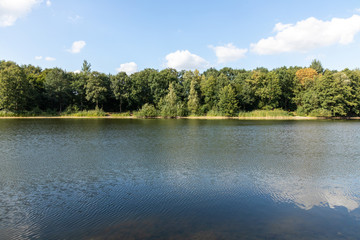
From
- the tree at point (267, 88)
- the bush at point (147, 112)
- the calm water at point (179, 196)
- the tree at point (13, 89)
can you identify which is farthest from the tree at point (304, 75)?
the tree at point (13, 89)

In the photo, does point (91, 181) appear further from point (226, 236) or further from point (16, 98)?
point (16, 98)

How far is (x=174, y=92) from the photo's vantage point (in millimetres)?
70625

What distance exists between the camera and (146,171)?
485 inches

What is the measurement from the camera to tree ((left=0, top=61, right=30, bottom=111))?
195 feet

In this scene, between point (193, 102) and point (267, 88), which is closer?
point (193, 102)

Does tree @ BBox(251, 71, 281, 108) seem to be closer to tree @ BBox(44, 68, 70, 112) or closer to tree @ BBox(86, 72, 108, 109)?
tree @ BBox(86, 72, 108, 109)

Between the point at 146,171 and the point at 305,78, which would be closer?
the point at 146,171

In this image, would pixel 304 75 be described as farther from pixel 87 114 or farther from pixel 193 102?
pixel 87 114

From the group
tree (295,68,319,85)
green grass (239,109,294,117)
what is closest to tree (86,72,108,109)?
green grass (239,109,294,117)

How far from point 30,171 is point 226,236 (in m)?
10.9

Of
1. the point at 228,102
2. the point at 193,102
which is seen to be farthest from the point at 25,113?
the point at 228,102

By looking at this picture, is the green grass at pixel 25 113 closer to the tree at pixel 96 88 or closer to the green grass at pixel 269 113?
the tree at pixel 96 88

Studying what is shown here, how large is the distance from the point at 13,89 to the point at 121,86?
2774 centimetres

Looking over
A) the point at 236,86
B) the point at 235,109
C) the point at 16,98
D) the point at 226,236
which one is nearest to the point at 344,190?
the point at 226,236
